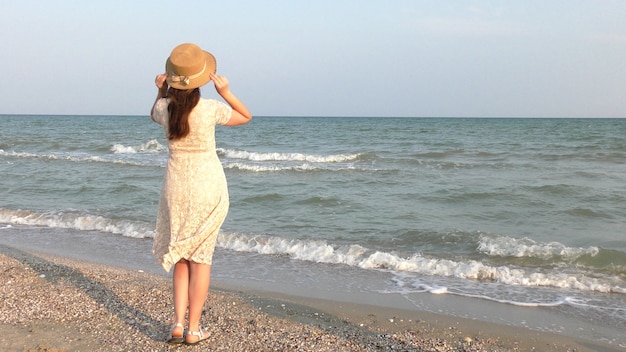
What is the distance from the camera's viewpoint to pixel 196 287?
368 centimetres

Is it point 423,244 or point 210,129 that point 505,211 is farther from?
point 210,129

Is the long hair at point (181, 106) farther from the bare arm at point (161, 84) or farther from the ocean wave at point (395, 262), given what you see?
the ocean wave at point (395, 262)

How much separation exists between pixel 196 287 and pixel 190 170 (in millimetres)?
762

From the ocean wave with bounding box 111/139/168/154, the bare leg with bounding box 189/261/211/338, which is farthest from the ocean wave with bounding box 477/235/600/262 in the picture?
the ocean wave with bounding box 111/139/168/154

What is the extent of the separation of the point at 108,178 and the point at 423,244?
9.61 m

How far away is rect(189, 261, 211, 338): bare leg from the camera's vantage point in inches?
144

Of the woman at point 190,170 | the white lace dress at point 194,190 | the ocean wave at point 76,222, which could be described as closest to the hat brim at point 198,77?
the woman at point 190,170

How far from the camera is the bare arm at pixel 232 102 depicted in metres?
3.34

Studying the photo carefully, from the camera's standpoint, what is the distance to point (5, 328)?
4016 mm

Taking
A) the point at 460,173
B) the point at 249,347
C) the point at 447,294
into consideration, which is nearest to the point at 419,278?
the point at 447,294

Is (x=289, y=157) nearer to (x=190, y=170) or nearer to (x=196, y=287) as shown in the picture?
(x=196, y=287)

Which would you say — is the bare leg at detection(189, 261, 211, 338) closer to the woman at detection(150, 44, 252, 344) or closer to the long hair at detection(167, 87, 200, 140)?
the woman at detection(150, 44, 252, 344)

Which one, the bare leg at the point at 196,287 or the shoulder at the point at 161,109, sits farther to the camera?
the bare leg at the point at 196,287

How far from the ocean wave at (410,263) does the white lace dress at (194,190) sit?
3.51m
